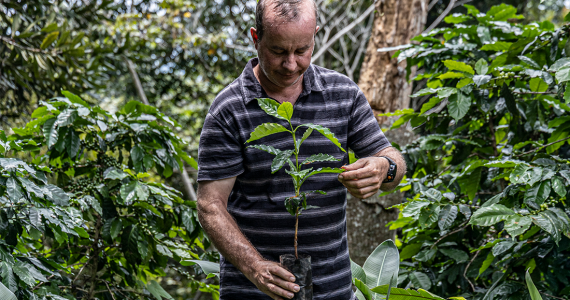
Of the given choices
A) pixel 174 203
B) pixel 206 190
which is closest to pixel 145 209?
pixel 174 203

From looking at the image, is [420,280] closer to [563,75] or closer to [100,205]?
[563,75]

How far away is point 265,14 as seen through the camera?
4.80 feet

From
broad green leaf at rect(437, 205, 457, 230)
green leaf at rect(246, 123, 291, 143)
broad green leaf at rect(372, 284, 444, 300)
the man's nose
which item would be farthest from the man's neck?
broad green leaf at rect(437, 205, 457, 230)

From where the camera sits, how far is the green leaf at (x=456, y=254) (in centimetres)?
212

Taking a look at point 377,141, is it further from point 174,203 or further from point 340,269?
point 174,203

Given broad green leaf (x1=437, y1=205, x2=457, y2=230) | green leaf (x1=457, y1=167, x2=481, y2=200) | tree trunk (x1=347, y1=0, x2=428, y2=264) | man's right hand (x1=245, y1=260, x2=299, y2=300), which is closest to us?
man's right hand (x1=245, y1=260, x2=299, y2=300)

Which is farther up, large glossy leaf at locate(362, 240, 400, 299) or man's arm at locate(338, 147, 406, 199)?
man's arm at locate(338, 147, 406, 199)

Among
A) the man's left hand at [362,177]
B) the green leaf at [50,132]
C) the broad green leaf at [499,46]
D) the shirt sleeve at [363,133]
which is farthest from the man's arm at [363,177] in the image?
the green leaf at [50,132]

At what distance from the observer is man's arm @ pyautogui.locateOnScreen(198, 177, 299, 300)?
3.93 ft

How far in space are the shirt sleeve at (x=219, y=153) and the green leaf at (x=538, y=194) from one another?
3.51ft

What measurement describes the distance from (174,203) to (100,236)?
393 millimetres

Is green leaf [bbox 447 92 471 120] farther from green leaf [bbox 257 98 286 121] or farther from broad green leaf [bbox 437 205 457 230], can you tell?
green leaf [bbox 257 98 286 121]

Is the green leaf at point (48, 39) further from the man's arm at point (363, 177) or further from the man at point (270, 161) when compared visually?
the man's arm at point (363, 177)

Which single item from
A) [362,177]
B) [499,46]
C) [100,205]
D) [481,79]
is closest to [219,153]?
[362,177]
